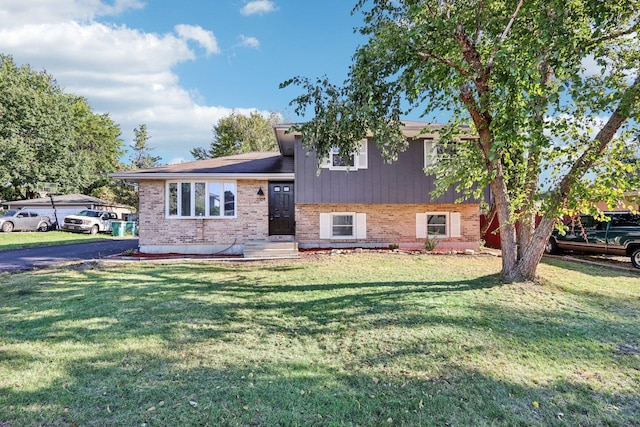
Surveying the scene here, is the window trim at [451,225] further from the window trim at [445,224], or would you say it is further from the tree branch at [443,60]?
the tree branch at [443,60]

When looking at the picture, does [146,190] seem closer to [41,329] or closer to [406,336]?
[41,329]

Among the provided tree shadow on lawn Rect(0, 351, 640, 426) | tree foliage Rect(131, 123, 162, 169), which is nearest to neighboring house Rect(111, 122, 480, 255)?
tree shadow on lawn Rect(0, 351, 640, 426)

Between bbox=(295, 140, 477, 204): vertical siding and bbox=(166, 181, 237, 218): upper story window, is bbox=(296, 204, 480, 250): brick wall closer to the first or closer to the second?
bbox=(295, 140, 477, 204): vertical siding

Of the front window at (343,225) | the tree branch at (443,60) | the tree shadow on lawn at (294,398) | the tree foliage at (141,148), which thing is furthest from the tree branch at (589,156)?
the tree foliage at (141,148)

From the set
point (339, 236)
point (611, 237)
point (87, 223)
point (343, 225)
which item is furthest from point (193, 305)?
point (87, 223)

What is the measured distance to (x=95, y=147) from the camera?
39.4 meters

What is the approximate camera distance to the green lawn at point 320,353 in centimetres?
294

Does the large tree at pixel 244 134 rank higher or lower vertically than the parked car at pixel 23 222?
higher

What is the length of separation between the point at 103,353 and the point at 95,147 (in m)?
43.3

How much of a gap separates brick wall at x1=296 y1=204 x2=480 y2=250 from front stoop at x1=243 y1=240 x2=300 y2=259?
1.38 metres

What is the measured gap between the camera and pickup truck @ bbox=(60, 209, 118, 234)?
23.5 metres

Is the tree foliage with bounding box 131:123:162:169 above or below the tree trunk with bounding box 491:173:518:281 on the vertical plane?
above

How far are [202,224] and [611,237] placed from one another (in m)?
14.1

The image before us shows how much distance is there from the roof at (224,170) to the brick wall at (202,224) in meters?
0.47
